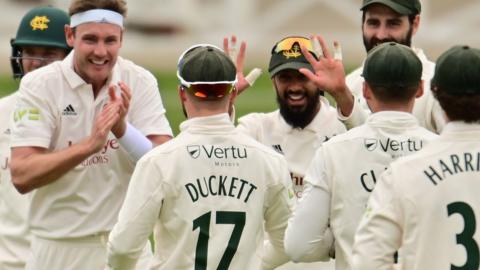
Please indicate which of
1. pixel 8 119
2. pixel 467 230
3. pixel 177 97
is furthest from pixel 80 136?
pixel 177 97

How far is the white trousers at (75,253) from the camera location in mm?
8680

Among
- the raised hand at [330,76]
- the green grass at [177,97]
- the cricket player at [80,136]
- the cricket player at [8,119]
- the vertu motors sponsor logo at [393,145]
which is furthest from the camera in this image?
the green grass at [177,97]

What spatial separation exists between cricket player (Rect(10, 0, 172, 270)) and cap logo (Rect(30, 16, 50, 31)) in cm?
91

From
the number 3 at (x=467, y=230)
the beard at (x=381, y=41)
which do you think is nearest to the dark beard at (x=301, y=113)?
the beard at (x=381, y=41)

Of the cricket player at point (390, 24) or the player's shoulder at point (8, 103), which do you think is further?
the player's shoulder at point (8, 103)

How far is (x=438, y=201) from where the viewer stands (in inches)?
250

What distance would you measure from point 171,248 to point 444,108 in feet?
5.43

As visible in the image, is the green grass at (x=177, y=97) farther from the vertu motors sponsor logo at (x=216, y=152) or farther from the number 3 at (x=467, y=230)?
the number 3 at (x=467, y=230)

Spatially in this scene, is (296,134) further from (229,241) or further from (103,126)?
(229,241)

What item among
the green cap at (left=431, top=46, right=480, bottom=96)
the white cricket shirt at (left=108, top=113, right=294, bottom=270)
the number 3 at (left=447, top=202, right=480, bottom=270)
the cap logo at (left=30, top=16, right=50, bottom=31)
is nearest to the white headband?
the cap logo at (left=30, top=16, right=50, bottom=31)

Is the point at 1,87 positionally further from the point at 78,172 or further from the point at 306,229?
the point at 306,229

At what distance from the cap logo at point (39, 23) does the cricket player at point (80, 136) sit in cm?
91

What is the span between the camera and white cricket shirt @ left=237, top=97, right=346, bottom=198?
9.38 meters

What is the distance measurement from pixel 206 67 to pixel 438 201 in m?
1.64
